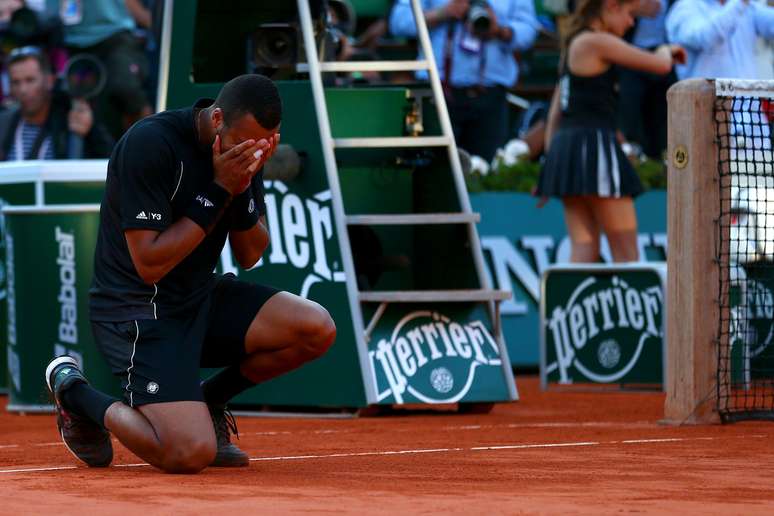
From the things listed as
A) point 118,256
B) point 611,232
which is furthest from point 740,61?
point 118,256

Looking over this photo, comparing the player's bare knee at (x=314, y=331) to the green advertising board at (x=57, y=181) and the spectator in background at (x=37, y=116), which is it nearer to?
the green advertising board at (x=57, y=181)

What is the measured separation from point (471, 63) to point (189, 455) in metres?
7.21

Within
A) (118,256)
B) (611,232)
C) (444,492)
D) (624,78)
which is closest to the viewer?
(444,492)

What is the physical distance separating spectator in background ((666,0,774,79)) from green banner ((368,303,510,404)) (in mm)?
3489

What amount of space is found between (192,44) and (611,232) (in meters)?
2.94

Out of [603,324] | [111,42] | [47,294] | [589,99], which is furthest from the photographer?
[111,42]

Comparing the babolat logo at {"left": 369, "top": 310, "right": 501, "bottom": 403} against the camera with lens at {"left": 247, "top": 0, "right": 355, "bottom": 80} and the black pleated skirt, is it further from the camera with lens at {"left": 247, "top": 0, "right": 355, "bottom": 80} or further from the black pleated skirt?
the black pleated skirt

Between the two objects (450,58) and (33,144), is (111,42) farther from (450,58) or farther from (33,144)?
(450,58)

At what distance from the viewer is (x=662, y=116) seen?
13367 millimetres

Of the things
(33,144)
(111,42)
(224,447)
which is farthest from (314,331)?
(111,42)

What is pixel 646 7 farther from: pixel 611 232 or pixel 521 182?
pixel 611 232

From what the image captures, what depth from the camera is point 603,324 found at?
34.6 ft

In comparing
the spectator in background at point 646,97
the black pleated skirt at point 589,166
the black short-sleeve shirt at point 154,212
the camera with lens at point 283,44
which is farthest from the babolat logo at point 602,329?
the black short-sleeve shirt at point 154,212

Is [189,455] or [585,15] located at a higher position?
[585,15]
